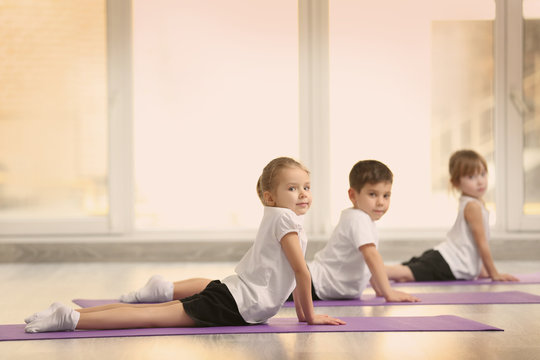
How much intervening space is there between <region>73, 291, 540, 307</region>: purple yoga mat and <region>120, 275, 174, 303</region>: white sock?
0.13 metres

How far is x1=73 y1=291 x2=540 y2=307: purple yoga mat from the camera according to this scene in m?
2.86

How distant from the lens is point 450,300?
2920 millimetres

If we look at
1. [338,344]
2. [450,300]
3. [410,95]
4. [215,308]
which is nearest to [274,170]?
[215,308]

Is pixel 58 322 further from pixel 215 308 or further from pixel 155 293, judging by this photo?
pixel 155 293

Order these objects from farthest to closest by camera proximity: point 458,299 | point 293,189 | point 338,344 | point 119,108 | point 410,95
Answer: point 410,95 → point 119,108 → point 458,299 → point 293,189 → point 338,344

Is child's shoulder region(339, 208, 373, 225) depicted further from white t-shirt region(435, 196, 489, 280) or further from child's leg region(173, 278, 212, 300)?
white t-shirt region(435, 196, 489, 280)

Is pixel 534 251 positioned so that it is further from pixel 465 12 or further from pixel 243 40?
pixel 243 40

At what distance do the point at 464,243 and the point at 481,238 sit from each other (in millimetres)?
101

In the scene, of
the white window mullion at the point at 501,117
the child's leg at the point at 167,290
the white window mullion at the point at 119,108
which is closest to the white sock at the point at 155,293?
the child's leg at the point at 167,290

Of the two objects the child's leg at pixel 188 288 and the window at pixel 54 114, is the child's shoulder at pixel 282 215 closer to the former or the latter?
the child's leg at pixel 188 288

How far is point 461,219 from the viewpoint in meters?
3.59

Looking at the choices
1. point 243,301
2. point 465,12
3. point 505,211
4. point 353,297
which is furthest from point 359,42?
point 243,301

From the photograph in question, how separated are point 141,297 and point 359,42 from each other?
2.68 metres

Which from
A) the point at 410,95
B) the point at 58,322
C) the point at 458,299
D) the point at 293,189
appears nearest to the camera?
the point at 58,322
